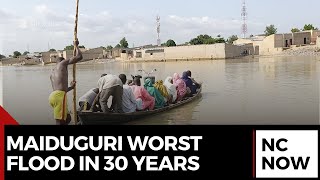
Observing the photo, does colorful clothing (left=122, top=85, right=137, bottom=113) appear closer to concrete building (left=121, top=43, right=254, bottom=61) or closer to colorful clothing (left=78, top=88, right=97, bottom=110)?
colorful clothing (left=78, top=88, right=97, bottom=110)

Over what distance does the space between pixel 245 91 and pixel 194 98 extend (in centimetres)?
291

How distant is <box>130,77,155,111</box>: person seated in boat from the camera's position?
861cm

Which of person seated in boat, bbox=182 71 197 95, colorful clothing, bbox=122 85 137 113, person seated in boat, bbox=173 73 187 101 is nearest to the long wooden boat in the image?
colorful clothing, bbox=122 85 137 113

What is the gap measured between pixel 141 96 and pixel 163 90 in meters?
1.41

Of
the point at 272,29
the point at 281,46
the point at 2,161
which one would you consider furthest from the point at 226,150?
the point at 272,29

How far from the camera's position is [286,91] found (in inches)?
520

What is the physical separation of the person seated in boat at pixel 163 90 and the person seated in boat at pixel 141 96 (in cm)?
82

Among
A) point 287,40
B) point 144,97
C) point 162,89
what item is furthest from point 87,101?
point 287,40

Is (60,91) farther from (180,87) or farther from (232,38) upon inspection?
(232,38)

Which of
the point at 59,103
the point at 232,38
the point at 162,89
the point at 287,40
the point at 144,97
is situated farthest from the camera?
the point at 232,38

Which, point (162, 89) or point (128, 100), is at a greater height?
point (162, 89)

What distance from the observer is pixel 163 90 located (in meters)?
9.98

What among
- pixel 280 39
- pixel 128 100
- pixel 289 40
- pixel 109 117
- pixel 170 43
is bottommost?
pixel 109 117

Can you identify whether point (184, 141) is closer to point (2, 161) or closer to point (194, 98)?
point (2, 161)
